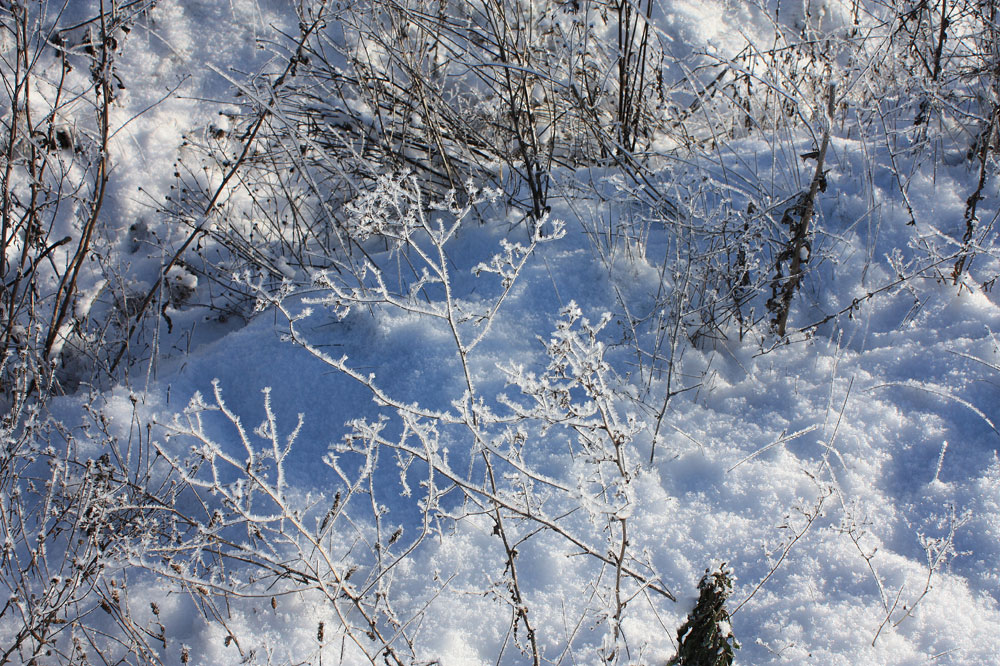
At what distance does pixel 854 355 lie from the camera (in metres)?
2.02

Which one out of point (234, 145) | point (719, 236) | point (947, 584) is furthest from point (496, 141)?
point (947, 584)

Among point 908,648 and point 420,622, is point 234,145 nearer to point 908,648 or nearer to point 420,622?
point 420,622

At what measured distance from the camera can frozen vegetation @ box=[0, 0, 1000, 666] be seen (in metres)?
1.45

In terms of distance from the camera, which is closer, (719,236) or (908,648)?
(908,648)

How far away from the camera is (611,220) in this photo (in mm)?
2457

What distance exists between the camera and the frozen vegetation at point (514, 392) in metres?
1.45

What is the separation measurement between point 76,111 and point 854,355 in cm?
337

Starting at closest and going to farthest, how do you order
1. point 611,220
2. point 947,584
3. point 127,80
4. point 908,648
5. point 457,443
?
1. point 908,648
2. point 947,584
3. point 457,443
4. point 611,220
5. point 127,80

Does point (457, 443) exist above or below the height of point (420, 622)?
above

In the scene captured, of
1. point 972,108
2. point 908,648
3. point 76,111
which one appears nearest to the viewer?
point 908,648

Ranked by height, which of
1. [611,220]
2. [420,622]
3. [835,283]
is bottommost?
[420,622]

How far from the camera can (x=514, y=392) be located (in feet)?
6.63

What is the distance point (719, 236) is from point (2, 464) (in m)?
2.14

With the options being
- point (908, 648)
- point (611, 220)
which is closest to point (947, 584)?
point (908, 648)
